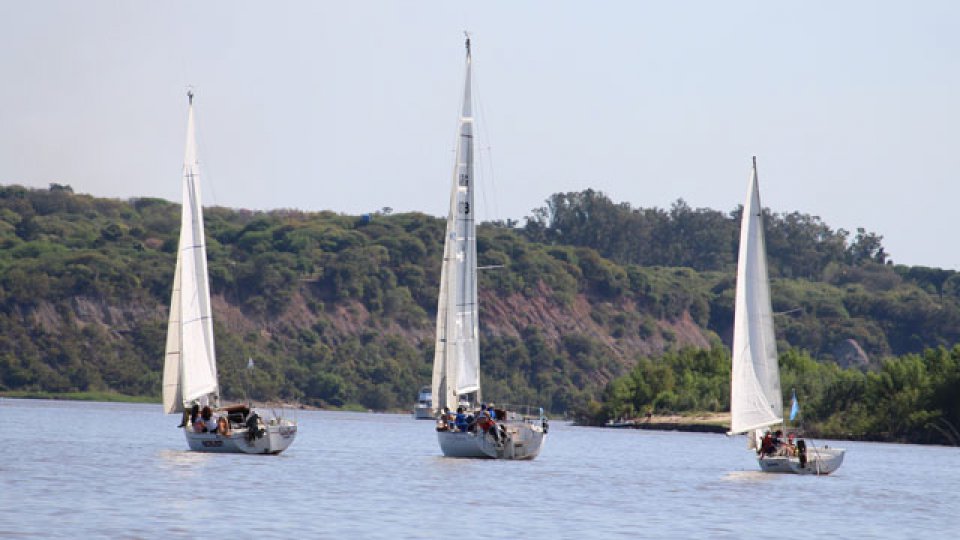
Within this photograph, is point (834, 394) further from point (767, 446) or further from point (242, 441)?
point (242, 441)

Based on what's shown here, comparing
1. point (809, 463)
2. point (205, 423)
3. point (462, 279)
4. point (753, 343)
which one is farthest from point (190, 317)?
point (809, 463)

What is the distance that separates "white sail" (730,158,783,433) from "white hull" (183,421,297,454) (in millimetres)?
17371

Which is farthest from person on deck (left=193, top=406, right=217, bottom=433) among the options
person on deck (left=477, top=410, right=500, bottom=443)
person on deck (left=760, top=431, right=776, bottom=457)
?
person on deck (left=760, top=431, right=776, bottom=457)

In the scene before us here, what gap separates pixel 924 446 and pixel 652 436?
20.1 m

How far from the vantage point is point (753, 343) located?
69875 mm

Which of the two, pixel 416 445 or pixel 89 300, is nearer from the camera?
pixel 416 445

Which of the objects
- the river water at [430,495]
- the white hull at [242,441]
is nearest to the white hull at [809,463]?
the river water at [430,495]

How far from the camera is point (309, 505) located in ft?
165

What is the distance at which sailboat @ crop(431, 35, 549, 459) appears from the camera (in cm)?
6869

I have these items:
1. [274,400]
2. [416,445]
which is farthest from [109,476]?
[274,400]

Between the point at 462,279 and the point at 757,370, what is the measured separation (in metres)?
11.9

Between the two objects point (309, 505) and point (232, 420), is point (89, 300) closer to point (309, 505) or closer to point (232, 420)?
point (232, 420)

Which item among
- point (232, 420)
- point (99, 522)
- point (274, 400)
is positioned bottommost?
point (99, 522)

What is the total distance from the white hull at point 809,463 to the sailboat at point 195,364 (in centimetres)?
1898
